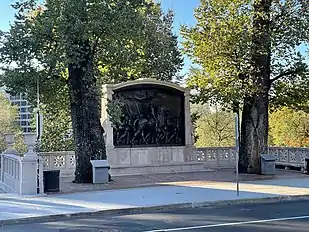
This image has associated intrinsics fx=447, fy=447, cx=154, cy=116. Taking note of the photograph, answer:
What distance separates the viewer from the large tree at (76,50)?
50.2 feet

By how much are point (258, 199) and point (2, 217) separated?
22.7 feet

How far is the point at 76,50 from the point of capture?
15602mm

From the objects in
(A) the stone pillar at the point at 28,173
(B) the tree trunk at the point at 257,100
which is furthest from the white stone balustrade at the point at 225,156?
(A) the stone pillar at the point at 28,173

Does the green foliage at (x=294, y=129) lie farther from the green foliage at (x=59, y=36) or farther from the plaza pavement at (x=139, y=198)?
the green foliage at (x=59, y=36)

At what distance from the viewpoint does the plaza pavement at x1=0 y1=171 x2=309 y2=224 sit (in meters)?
11.1

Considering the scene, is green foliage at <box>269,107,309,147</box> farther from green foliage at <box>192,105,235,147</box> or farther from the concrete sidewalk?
the concrete sidewalk

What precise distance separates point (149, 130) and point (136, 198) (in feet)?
29.3

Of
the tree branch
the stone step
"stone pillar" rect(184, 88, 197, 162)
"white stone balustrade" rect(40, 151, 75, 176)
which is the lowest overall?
the stone step

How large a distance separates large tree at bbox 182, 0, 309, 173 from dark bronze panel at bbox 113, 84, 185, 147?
2444 mm

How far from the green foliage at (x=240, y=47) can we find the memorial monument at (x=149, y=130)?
2.49 m

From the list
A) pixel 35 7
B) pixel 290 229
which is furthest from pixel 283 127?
pixel 290 229

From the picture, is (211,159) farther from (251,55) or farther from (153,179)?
(251,55)

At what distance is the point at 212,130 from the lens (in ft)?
135

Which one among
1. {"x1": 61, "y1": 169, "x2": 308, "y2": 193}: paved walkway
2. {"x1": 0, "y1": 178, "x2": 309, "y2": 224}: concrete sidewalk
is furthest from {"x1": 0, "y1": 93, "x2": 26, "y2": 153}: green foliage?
{"x1": 0, "y1": 178, "x2": 309, "y2": 224}: concrete sidewalk
